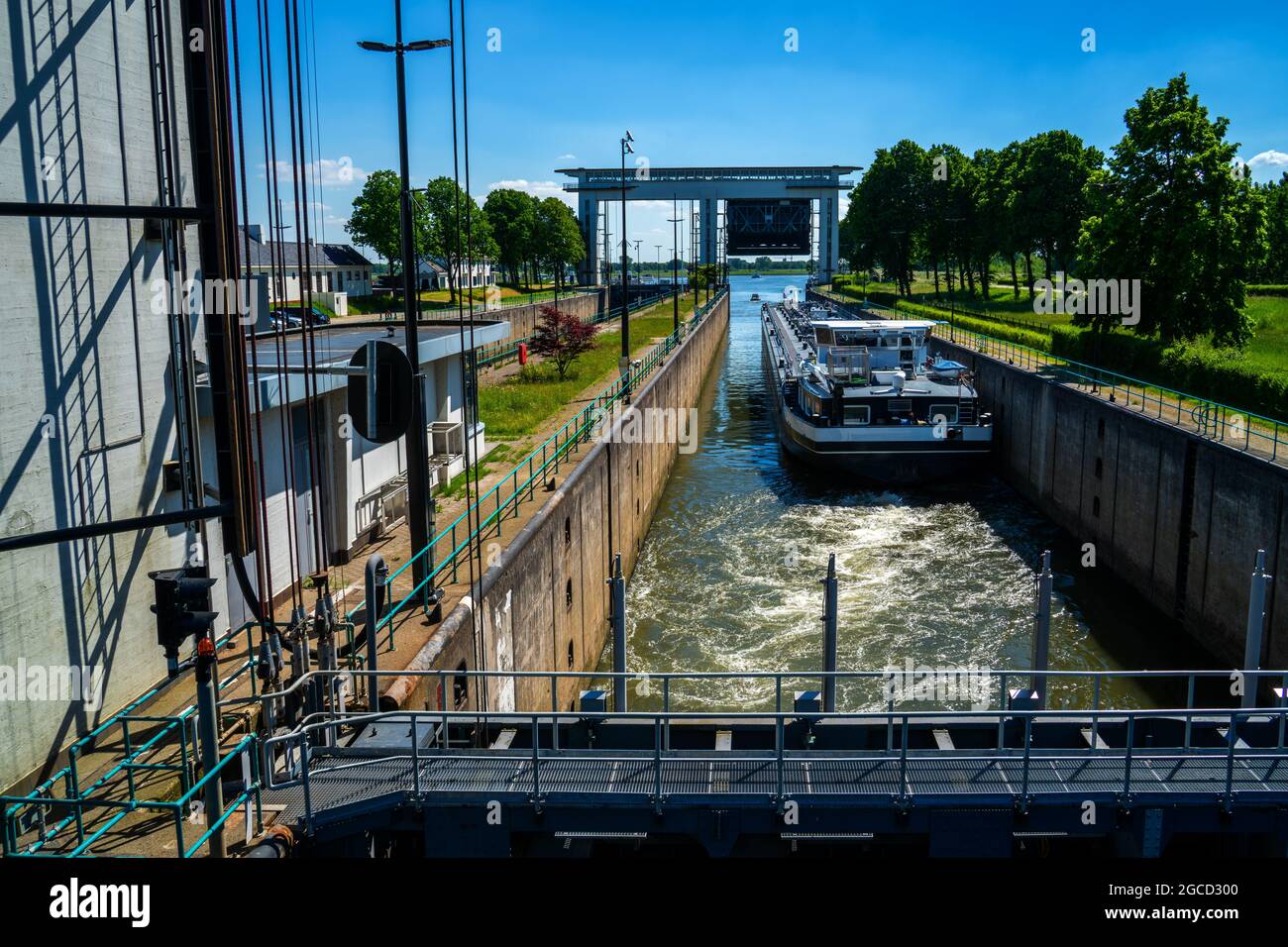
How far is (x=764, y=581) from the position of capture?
22.6m

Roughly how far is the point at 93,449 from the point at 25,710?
2.45 metres

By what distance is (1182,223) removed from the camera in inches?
1159

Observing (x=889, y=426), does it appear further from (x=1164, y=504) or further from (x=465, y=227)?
(x=465, y=227)

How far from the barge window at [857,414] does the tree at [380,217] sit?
1735 inches

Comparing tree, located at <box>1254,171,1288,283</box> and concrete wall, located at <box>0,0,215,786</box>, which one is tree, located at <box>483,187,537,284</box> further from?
concrete wall, located at <box>0,0,215,786</box>

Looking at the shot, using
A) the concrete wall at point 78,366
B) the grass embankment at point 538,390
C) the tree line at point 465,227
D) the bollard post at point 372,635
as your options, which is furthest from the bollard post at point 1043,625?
the tree line at point 465,227

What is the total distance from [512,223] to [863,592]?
8605cm

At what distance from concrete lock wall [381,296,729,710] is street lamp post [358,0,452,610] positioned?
3.30 ft

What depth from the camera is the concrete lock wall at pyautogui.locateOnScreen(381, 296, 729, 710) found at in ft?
39.9

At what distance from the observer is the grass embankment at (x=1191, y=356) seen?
78.6 feet

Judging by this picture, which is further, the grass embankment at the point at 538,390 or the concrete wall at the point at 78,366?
the grass embankment at the point at 538,390

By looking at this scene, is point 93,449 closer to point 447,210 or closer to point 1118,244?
point 1118,244

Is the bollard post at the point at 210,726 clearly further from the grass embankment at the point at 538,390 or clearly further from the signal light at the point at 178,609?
the grass embankment at the point at 538,390
